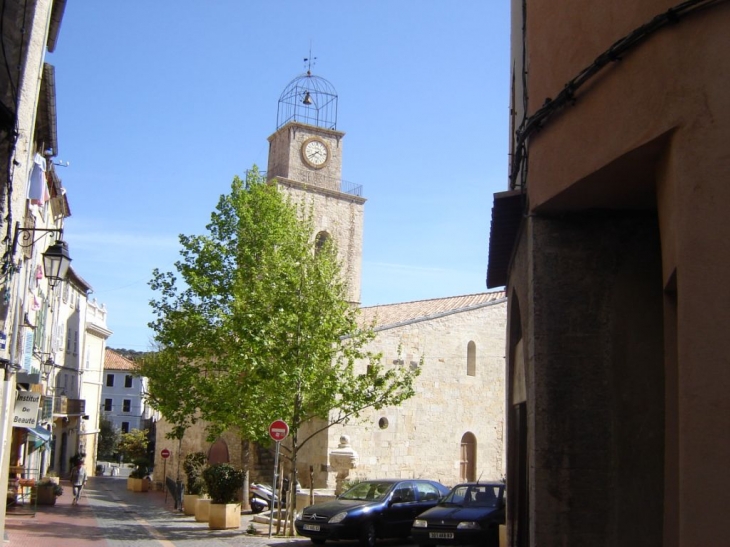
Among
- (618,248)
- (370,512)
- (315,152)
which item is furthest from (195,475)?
(315,152)

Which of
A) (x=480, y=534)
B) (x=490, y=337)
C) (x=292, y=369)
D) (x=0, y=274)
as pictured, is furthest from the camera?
(x=490, y=337)

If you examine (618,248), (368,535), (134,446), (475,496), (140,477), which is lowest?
(140,477)

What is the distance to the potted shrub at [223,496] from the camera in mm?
20344

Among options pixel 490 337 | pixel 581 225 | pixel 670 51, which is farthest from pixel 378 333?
pixel 670 51

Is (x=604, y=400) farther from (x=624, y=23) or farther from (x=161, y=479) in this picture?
(x=161, y=479)

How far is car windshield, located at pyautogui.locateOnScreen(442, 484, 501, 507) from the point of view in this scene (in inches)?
651

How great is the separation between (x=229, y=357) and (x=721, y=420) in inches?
790

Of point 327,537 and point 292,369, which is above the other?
point 292,369

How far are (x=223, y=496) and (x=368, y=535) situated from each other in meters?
4.96

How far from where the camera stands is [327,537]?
16.9 metres

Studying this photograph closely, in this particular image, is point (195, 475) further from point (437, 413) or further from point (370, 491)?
point (437, 413)

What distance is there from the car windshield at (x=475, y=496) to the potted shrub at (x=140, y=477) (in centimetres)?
2456

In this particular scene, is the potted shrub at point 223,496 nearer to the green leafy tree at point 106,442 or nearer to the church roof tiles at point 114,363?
the green leafy tree at point 106,442

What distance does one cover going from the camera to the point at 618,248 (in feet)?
26.5
